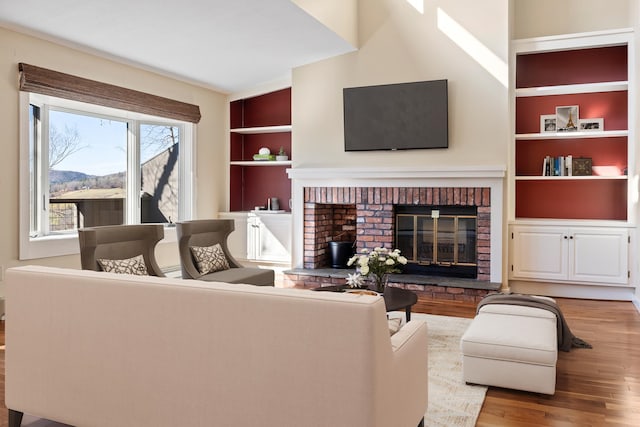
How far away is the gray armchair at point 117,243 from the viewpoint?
385cm

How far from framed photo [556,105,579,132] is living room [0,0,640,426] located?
2.01ft

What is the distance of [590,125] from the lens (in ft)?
19.6

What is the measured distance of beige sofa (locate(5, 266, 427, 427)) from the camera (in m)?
1.89

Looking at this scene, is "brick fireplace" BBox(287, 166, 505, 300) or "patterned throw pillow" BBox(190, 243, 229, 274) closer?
"patterned throw pillow" BBox(190, 243, 229, 274)

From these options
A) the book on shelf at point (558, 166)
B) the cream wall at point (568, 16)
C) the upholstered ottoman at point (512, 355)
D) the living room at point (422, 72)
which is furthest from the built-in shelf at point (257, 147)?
the upholstered ottoman at point (512, 355)

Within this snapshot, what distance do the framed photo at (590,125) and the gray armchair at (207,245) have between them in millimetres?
3879

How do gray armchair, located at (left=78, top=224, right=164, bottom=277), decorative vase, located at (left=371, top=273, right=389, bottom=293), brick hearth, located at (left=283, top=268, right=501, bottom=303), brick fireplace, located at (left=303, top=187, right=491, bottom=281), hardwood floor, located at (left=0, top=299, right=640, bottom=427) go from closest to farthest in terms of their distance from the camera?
hardwood floor, located at (left=0, top=299, right=640, bottom=427) → gray armchair, located at (left=78, top=224, right=164, bottom=277) → decorative vase, located at (left=371, top=273, right=389, bottom=293) → brick hearth, located at (left=283, top=268, right=501, bottom=303) → brick fireplace, located at (left=303, top=187, right=491, bottom=281)

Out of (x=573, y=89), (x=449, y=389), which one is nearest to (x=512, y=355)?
(x=449, y=389)

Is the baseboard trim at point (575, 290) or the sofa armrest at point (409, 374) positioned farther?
the baseboard trim at point (575, 290)

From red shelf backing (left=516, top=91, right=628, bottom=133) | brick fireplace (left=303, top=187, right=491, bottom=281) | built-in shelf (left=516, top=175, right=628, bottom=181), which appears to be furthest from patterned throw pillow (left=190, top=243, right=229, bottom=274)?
red shelf backing (left=516, top=91, right=628, bottom=133)

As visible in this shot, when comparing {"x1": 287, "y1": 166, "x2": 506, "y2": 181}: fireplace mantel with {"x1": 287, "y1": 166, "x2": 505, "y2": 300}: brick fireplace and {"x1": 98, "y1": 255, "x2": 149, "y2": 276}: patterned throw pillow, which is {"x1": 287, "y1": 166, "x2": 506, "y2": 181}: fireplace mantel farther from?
{"x1": 98, "y1": 255, "x2": 149, "y2": 276}: patterned throw pillow

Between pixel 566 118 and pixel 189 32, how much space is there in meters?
4.26

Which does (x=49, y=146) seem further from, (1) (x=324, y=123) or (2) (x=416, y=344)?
(2) (x=416, y=344)

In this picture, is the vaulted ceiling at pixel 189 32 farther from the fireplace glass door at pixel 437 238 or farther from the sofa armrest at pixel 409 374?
the sofa armrest at pixel 409 374
